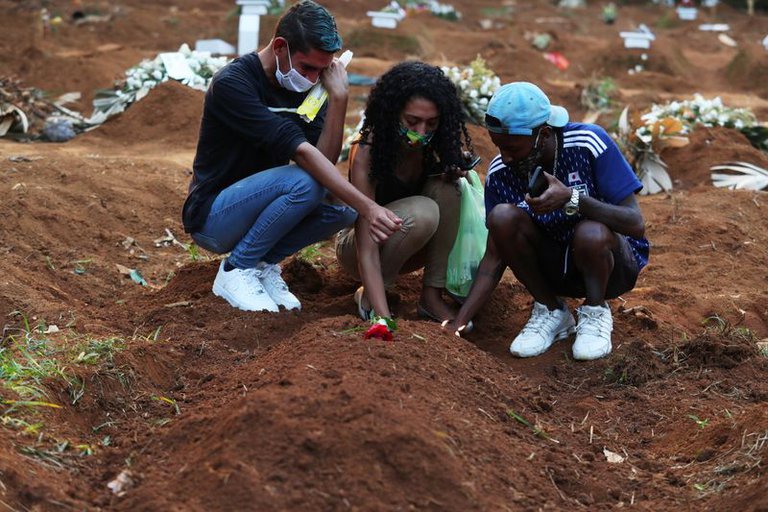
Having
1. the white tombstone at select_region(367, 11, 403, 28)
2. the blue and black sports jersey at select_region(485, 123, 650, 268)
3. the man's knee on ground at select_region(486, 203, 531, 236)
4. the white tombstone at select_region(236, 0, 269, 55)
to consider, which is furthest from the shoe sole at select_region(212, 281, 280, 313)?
the white tombstone at select_region(367, 11, 403, 28)

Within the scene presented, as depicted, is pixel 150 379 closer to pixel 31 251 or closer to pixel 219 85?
pixel 219 85

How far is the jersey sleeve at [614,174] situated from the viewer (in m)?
4.03

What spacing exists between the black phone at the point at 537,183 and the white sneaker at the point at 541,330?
62cm

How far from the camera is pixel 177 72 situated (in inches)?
330

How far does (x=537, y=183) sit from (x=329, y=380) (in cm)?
125

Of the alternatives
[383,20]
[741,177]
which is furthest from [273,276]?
[383,20]

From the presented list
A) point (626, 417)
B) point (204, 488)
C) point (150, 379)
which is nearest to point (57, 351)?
point (150, 379)

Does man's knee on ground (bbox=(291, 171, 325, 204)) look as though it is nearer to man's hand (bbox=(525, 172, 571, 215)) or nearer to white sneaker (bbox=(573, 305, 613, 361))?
man's hand (bbox=(525, 172, 571, 215))

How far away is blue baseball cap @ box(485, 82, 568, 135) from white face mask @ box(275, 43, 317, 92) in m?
0.76

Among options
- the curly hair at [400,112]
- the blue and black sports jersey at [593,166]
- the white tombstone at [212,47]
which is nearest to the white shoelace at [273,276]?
the curly hair at [400,112]

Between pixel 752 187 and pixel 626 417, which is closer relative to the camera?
pixel 626 417

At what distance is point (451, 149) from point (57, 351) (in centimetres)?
161

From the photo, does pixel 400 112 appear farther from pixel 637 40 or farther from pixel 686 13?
pixel 686 13

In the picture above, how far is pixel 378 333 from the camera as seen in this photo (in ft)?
11.8
